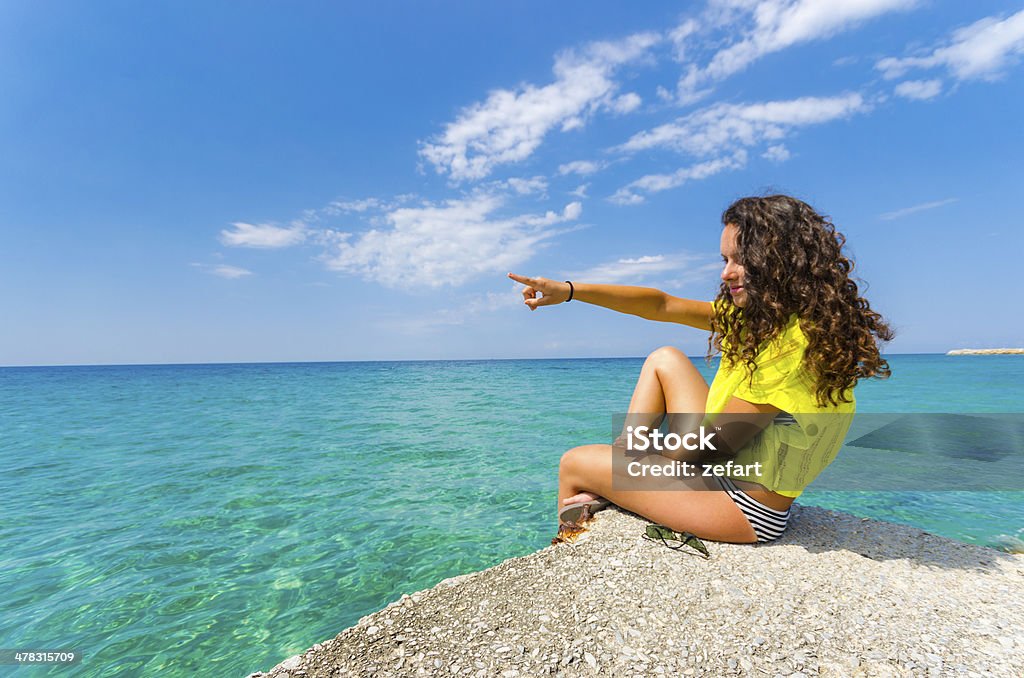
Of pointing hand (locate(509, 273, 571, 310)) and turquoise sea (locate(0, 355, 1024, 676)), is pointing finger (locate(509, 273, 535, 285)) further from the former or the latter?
turquoise sea (locate(0, 355, 1024, 676))

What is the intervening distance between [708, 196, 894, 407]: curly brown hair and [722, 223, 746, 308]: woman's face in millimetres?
27

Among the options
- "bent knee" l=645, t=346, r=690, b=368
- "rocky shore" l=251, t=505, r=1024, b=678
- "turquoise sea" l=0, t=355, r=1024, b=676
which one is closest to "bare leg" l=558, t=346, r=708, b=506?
"bent knee" l=645, t=346, r=690, b=368

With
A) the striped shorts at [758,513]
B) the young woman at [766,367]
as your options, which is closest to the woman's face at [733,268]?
the young woman at [766,367]

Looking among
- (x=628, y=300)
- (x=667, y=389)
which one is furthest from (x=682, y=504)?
(x=628, y=300)

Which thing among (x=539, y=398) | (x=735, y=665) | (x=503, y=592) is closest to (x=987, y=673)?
(x=735, y=665)

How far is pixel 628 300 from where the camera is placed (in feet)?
9.96

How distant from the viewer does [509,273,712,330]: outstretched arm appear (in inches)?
115

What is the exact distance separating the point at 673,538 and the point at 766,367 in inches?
47.2

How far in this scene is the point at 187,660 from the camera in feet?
10.9

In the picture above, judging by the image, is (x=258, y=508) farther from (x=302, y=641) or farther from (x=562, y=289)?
(x=562, y=289)

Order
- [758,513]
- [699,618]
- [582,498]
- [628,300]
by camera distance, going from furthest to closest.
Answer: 1. [582,498]
2. [628,300]
3. [758,513]
4. [699,618]

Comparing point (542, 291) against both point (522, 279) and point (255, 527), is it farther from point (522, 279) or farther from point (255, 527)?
point (255, 527)

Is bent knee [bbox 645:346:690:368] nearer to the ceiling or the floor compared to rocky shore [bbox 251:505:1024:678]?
nearer to the ceiling

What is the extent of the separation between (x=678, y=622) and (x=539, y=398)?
1759 cm
